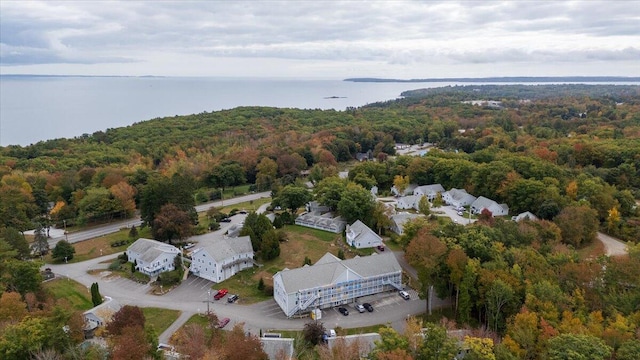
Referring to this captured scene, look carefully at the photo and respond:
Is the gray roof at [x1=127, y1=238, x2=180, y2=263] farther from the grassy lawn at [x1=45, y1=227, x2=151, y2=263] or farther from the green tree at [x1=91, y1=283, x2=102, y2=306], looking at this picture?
the green tree at [x1=91, y1=283, x2=102, y2=306]

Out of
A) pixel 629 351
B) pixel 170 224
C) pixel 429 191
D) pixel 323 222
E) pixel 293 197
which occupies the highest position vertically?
pixel 293 197

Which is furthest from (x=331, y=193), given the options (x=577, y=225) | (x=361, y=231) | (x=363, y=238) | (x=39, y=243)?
(x=39, y=243)

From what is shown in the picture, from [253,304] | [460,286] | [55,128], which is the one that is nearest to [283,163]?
[253,304]

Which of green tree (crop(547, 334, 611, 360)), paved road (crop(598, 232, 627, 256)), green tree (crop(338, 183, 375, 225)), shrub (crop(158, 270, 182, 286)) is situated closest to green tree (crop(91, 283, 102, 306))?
shrub (crop(158, 270, 182, 286))

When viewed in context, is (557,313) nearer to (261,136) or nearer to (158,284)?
(158,284)

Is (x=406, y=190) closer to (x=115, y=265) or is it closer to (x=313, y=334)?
(x=313, y=334)

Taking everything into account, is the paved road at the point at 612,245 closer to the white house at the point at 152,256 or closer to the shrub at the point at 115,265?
the white house at the point at 152,256
